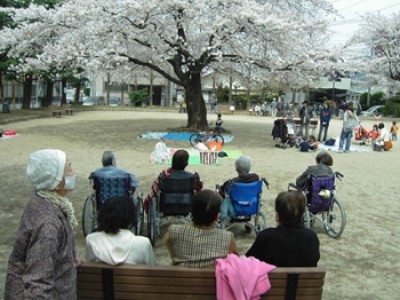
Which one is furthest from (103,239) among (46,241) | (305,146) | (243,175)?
(305,146)

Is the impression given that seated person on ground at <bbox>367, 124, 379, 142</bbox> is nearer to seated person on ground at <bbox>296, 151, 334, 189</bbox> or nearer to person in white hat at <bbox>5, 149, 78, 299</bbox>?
seated person on ground at <bbox>296, 151, 334, 189</bbox>

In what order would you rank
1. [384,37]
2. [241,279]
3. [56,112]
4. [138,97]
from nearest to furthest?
1. [241,279]
2. [56,112]
3. [384,37]
4. [138,97]

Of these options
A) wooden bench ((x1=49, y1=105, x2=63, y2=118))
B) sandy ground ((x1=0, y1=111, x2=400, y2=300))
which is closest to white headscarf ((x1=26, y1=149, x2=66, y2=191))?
sandy ground ((x1=0, y1=111, x2=400, y2=300))

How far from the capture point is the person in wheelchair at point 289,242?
2635 mm

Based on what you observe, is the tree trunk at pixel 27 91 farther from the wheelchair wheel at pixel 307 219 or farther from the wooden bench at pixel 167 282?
the wooden bench at pixel 167 282

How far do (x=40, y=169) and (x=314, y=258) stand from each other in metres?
1.63

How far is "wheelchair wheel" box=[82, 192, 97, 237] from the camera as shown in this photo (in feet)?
15.9

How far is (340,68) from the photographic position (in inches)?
648

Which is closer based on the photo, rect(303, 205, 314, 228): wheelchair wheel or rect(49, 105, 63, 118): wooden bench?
rect(303, 205, 314, 228): wheelchair wheel

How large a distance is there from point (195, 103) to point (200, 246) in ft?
51.0

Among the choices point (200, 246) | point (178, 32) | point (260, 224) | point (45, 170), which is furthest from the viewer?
point (178, 32)

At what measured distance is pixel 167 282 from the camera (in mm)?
2299

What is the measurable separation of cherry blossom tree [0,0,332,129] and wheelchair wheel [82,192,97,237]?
367 inches

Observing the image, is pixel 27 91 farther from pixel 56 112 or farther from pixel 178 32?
pixel 178 32
